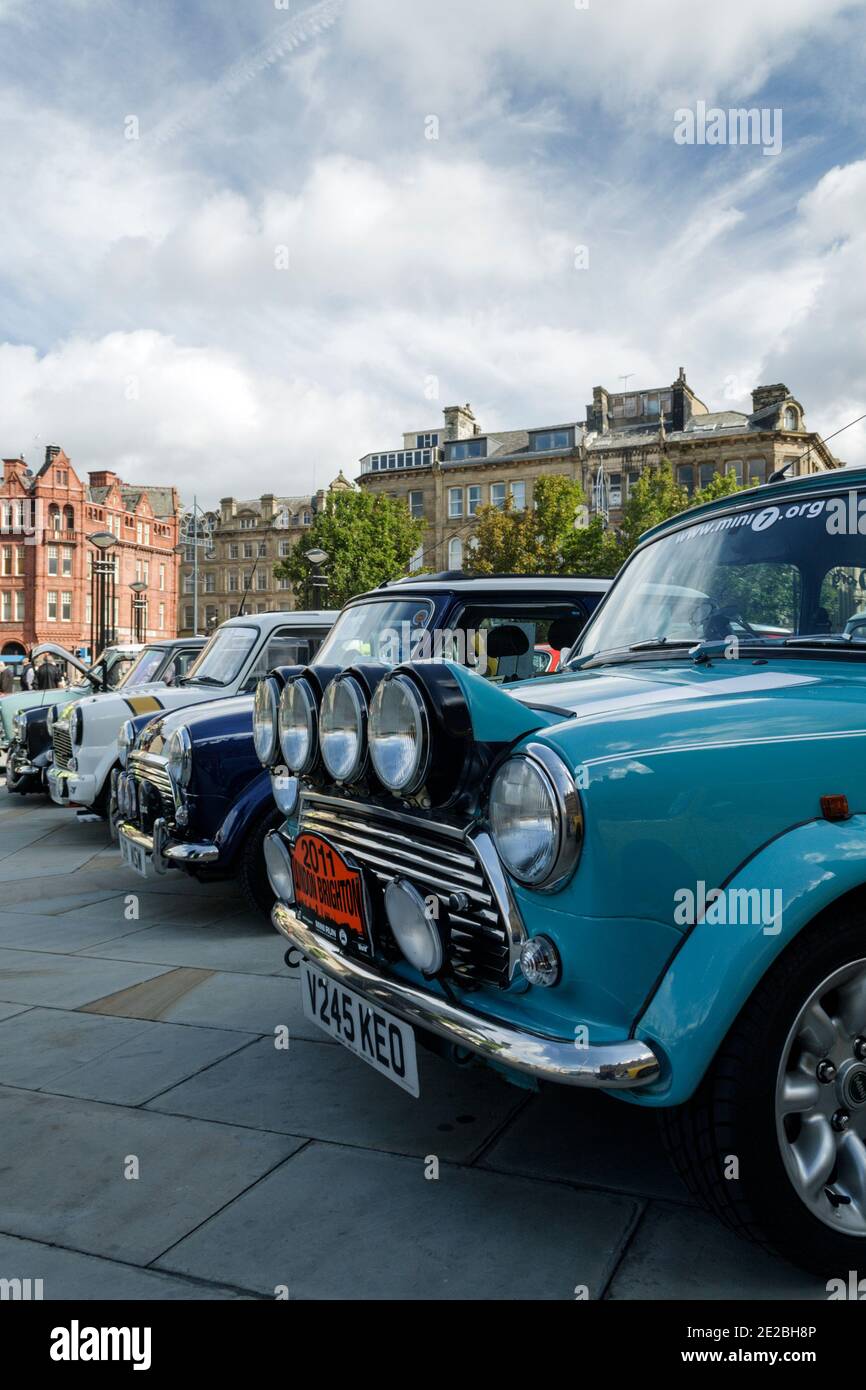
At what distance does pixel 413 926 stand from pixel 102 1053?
1956 mm

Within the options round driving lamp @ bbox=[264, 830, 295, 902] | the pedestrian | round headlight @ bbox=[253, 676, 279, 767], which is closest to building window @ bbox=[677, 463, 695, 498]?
the pedestrian

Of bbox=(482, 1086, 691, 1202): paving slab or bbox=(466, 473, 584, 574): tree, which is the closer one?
bbox=(482, 1086, 691, 1202): paving slab

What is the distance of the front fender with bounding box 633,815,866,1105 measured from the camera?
6.56 feet

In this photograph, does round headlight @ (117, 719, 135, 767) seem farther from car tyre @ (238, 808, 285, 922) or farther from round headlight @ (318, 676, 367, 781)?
round headlight @ (318, 676, 367, 781)

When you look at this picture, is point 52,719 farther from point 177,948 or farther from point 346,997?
point 346,997

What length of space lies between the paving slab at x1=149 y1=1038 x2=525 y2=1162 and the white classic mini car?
4418mm

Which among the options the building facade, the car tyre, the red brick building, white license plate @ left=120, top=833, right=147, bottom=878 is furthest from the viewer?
the red brick building

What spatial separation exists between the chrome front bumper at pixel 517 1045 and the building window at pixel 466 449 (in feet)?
191

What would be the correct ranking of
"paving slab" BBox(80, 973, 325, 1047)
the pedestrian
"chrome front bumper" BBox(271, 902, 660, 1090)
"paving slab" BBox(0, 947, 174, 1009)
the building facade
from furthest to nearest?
the building facade
the pedestrian
"paving slab" BBox(0, 947, 174, 1009)
"paving slab" BBox(80, 973, 325, 1047)
"chrome front bumper" BBox(271, 902, 660, 1090)

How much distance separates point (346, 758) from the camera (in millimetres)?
2766

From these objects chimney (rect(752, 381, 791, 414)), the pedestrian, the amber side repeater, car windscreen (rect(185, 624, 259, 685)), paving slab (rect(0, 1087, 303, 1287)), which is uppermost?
chimney (rect(752, 381, 791, 414))

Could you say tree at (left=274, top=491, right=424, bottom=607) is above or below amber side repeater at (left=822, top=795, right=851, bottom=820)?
above

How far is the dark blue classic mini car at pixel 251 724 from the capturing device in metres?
5.46
